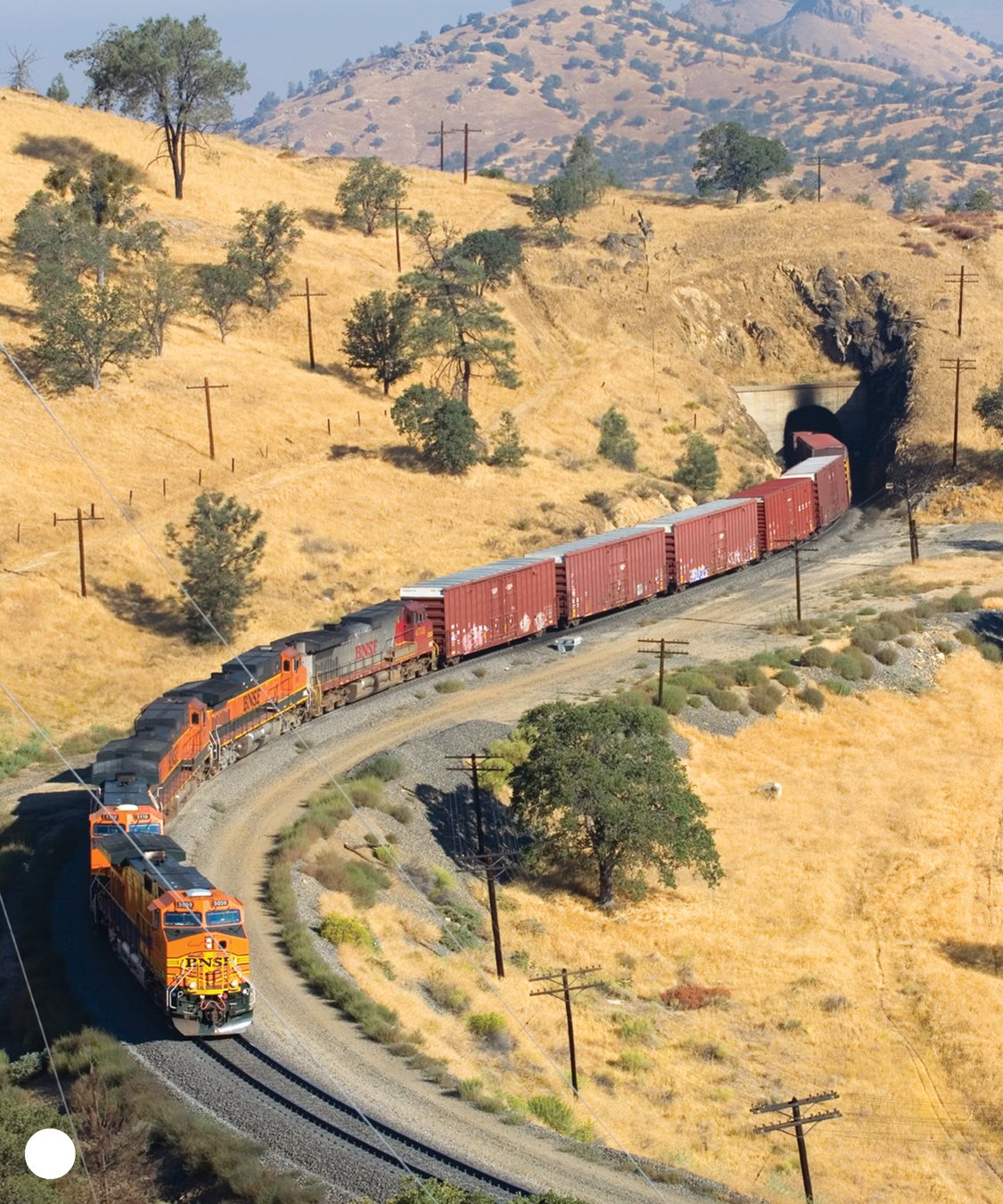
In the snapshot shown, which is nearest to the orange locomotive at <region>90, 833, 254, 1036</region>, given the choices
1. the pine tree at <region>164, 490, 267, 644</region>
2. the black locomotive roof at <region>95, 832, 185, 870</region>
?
the black locomotive roof at <region>95, 832, 185, 870</region>

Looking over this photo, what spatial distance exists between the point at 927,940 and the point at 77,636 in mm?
35230

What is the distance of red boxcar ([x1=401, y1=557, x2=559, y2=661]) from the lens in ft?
193

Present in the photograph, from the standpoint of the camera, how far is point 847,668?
213 ft

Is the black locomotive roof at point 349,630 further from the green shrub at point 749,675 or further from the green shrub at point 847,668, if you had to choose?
the green shrub at point 847,668

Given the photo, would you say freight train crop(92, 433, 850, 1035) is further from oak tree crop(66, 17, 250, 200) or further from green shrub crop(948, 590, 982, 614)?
oak tree crop(66, 17, 250, 200)

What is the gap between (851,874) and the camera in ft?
162

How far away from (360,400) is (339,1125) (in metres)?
71.2

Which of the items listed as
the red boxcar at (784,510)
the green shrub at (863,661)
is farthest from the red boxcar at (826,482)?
the green shrub at (863,661)

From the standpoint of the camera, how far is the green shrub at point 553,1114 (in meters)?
31.4

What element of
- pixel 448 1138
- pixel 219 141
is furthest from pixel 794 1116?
pixel 219 141

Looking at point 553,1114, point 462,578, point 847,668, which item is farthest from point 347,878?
point 847,668

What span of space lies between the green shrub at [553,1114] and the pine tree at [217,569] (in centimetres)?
3541

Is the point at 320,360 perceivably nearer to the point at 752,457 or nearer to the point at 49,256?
the point at 49,256

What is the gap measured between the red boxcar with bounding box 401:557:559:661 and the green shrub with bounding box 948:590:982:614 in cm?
1985
